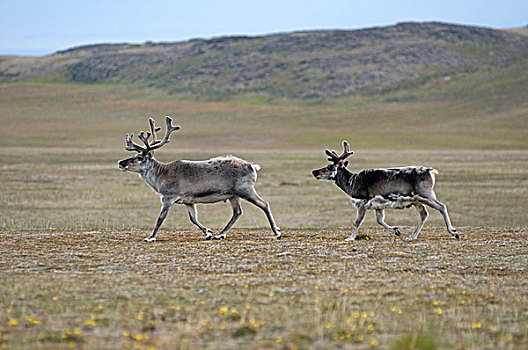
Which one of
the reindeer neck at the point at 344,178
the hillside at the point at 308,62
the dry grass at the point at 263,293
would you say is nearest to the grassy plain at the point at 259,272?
the dry grass at the point at 263,293

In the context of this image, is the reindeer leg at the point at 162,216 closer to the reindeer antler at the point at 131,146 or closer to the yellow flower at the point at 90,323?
the reindeer antler at the point at 131,146

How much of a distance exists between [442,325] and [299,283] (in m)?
2.77

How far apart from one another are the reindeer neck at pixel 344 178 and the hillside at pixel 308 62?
129 metres

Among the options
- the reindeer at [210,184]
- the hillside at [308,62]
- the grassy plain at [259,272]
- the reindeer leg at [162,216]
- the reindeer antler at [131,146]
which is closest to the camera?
the grassy plain at [259,272]

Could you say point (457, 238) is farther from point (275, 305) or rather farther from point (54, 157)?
point (54, 157)

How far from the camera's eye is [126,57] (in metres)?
194

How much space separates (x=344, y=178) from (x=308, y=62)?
155069 millimetres

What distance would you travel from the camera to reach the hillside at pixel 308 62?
15312 cm

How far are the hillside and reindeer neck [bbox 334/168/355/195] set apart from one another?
129 meters

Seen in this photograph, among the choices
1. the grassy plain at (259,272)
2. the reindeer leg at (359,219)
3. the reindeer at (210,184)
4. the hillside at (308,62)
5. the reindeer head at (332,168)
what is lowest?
the grassy plain at (259,272)

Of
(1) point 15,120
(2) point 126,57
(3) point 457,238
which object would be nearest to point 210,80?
(2) point 126,57

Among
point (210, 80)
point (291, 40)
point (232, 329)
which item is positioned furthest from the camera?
point (291, 40)

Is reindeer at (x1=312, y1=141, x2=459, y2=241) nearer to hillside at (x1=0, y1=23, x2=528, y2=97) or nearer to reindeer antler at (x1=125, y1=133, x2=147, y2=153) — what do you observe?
reindeer antler at (x1=125, y1=133, x2=147, y2=153)

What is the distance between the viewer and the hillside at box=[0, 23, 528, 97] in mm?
153125
